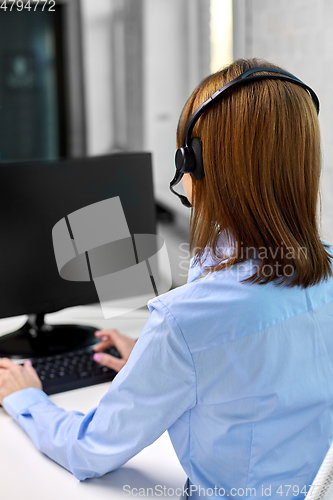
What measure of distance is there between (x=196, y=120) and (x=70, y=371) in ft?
2.00

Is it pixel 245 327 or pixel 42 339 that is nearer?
pixel 245 327

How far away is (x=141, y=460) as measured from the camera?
31.6 inches

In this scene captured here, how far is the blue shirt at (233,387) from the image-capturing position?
62 centimetres

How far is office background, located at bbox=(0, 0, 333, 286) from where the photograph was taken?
240cm

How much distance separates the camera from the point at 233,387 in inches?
24.8

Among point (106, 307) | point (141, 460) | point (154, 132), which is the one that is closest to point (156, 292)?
point (106, 307)

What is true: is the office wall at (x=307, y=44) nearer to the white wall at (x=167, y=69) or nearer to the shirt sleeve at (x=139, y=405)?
the white wall at (x=167, y=69)

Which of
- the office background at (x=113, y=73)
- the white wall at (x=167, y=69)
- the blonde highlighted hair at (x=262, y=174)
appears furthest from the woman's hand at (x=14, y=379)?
the white wall at (x=167, y=69)

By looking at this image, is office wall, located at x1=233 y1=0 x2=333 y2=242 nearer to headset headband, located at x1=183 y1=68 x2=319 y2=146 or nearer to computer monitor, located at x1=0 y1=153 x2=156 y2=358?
computer monitor, located at x1=0 y1=153 x2=156 y2=358

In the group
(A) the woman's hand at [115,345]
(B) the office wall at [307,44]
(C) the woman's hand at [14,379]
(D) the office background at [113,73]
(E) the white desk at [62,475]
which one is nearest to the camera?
(E) the white desk at [62,475]

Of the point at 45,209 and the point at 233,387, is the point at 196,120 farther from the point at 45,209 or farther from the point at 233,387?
the point at 45,209

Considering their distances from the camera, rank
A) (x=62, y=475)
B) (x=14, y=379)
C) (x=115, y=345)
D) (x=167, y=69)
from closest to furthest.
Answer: (x=62, y=475) < (x=14, y=379) < (x=115, y=345) < (x=167, y=69)

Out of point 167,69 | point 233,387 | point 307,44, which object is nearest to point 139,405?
point 233,387

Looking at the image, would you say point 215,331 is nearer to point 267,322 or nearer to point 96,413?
point 267,322
